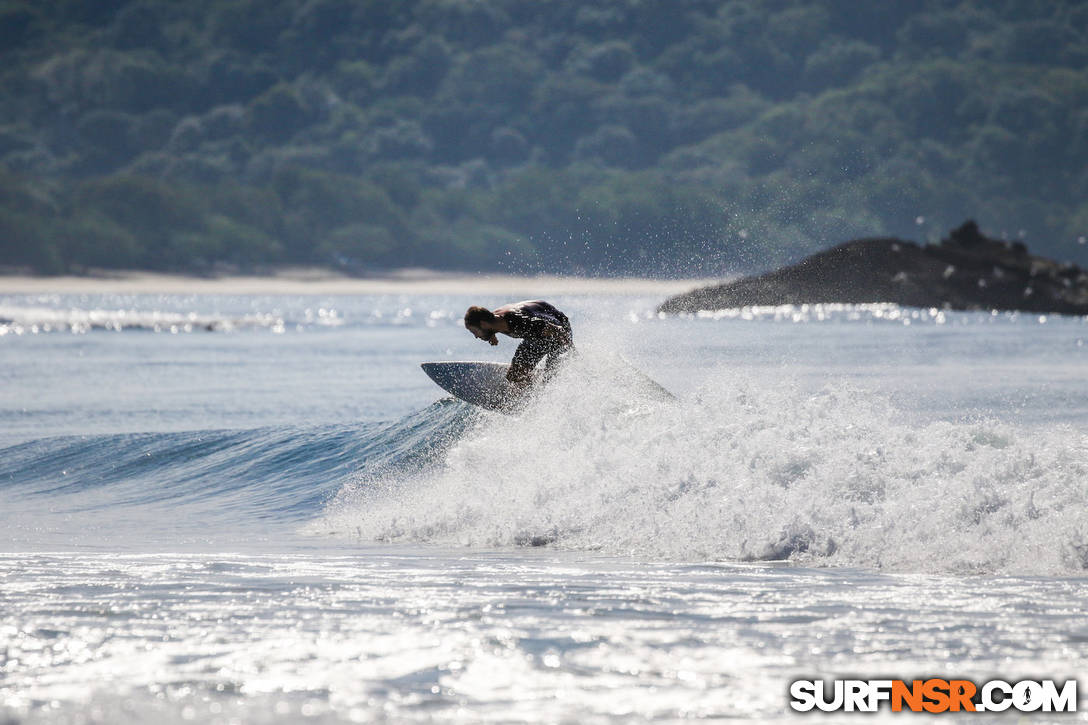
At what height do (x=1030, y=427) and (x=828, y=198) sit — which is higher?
(x=828, y=198)

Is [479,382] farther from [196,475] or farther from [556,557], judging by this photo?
[556,557]

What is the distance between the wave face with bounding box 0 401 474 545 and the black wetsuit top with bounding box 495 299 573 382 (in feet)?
6.02

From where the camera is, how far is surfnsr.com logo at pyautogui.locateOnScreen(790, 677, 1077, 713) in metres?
5.86

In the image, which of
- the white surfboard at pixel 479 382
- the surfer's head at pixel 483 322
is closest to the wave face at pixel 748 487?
the white surfboard at pixel 479 382

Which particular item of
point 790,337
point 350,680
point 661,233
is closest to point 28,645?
point 350,680

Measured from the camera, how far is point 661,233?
14938 cm

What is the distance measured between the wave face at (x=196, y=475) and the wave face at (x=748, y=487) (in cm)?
145

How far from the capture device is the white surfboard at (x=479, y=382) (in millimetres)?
14547

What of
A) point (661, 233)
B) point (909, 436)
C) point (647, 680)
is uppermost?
point (661, 233)

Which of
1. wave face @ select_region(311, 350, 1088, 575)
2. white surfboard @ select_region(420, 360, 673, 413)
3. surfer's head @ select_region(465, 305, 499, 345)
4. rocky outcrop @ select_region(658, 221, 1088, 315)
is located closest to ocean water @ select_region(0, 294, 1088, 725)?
wave face @ select_region(311, 350, 1088, 575)

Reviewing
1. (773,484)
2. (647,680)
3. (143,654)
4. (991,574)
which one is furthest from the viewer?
(773,484)

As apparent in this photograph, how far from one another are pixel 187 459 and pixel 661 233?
134m

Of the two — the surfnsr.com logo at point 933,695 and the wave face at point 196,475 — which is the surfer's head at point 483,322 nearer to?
the wave face at point 196,475

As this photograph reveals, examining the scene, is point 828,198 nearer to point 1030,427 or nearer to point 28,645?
point 1030,427
